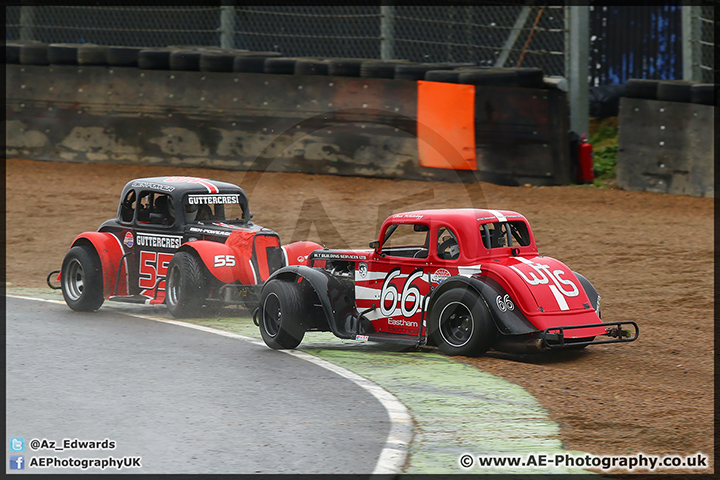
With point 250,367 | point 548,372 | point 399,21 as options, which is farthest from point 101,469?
point 399,21

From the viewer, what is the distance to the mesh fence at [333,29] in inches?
728

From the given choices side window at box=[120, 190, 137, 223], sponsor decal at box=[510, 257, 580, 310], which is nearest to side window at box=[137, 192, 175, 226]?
side window at box=[120, 190, 137, 223]

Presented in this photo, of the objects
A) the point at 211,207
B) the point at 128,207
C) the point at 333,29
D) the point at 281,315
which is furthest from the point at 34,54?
the point at 281,315

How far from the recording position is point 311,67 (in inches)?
738

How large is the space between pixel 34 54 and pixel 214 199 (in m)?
10.5

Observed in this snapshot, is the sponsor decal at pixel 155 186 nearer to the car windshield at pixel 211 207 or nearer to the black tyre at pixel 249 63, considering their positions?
the car windshield at pixel 211 207

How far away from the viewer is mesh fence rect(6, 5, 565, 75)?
1848 centimetres

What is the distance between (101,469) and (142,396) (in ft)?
5.89

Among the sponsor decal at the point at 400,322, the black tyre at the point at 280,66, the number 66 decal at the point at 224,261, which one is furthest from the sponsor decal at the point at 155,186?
the black tyre at the point at 280,66

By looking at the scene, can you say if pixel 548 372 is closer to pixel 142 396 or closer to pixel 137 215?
pixel 142 396

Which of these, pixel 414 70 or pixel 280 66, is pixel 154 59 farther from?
pixel 414 70

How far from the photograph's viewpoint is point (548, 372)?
839 centimetres

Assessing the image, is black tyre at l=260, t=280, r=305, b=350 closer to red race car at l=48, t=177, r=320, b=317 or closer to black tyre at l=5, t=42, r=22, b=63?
red race car at l=48, t=177, r=320, b=317

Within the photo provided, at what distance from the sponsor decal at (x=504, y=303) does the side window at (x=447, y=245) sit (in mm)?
691
